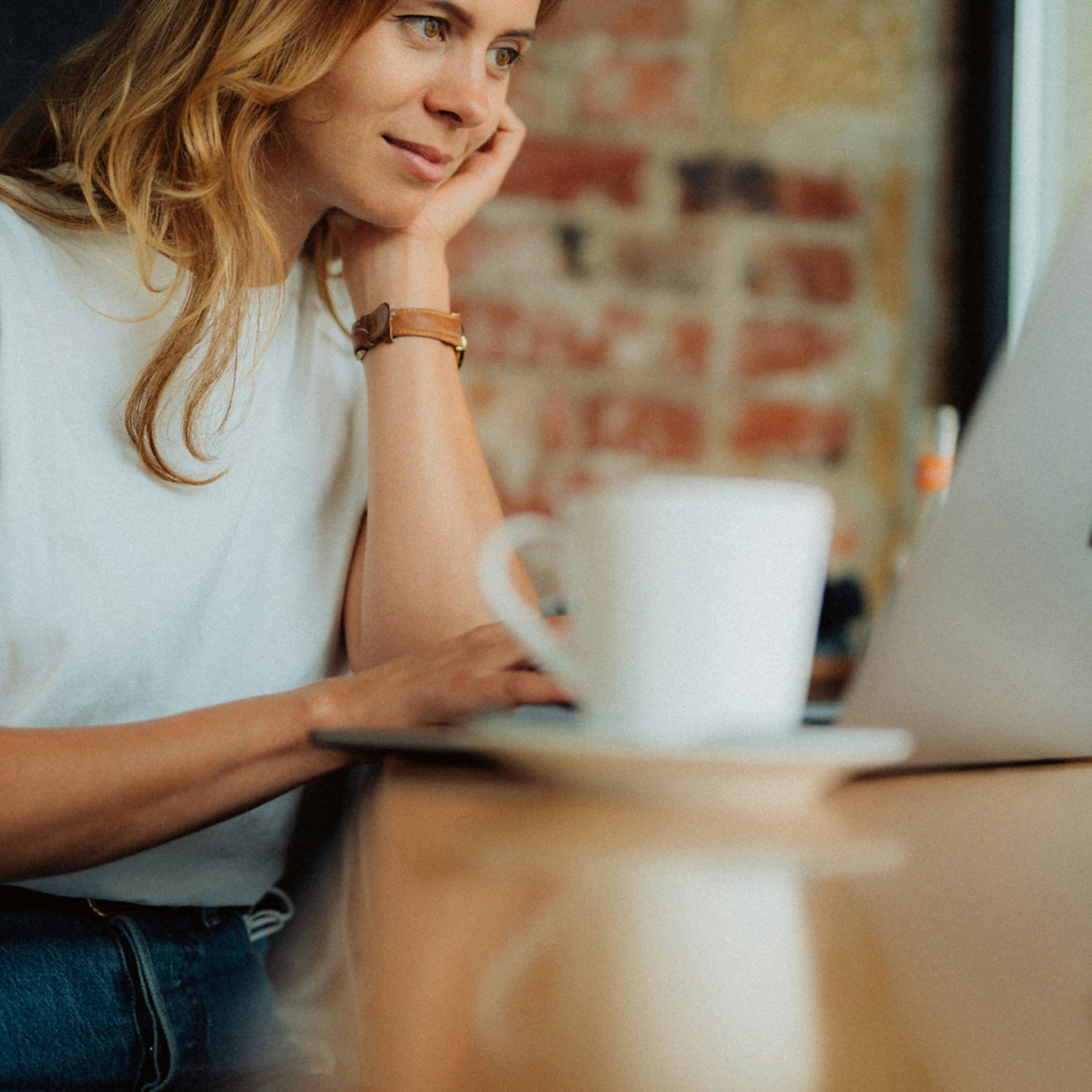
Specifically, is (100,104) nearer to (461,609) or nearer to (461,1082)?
(461,609)

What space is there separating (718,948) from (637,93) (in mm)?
1450

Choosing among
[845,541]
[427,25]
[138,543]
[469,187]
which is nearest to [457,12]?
[427,25]

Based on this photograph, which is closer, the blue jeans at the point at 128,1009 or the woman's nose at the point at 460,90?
the blue jeans at the point at 128,1009

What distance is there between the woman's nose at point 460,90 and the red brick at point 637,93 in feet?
1.99

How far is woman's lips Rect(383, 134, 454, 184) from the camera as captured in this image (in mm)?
897

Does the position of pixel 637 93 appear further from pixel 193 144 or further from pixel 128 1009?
pixel 128 1009

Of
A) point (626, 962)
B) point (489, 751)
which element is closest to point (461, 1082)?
point (626, 962)

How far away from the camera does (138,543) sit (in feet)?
2.49

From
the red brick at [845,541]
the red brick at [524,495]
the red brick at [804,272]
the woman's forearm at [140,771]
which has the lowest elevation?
the woman's forearm at [140,771]

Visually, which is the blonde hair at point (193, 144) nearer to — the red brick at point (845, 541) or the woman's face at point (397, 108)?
the woman's face at point (397, 108)

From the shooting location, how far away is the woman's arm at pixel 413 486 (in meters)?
0.80

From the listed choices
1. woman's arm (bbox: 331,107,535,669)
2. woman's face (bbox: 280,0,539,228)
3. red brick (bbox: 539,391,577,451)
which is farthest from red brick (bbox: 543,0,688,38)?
woman's arm (bbox: 331,107,535,669)

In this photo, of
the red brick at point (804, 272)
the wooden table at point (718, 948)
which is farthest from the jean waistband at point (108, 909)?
the red brick at point (804, 272)

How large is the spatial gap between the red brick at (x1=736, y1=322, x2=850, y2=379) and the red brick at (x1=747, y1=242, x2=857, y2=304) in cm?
5
